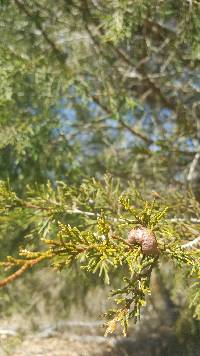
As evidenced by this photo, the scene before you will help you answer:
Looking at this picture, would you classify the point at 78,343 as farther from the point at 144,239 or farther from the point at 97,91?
the point at 144,239

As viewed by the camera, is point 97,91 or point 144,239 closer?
point 144,239

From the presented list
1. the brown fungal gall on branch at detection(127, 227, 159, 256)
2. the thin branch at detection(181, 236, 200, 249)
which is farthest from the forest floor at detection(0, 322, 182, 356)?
the brown fungal gall on branch at detection(127, 227, 159, 256)

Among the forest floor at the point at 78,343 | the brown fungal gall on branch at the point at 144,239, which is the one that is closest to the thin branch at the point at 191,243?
the brown fungal gall on branch at the point at 144,239

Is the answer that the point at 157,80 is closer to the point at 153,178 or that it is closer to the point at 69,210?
the point at 153,178

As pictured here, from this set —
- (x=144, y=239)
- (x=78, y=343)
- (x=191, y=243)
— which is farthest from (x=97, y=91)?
(x=78, y=343)

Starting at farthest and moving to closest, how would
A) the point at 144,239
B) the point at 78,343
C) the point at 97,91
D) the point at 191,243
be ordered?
the point at 78,343 → the point at 97,91 → the point at 191,243 → the point at 144,239

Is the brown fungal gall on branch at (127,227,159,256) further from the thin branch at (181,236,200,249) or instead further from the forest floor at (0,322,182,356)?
the forest floor at (0,322,182,356)

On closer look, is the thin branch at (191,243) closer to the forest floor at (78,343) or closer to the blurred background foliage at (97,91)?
the blurred background foliage at (97,91)
